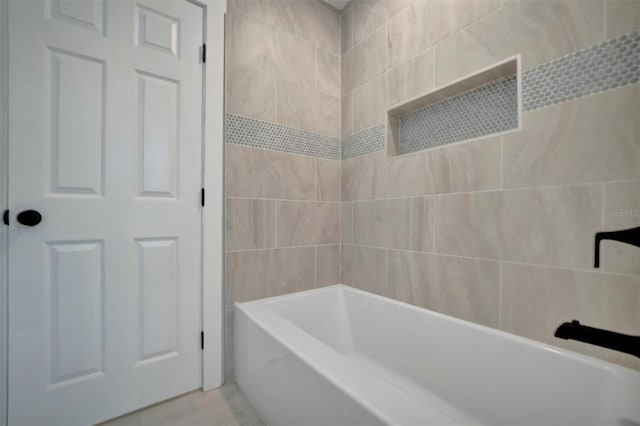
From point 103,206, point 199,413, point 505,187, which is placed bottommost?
point 199,413

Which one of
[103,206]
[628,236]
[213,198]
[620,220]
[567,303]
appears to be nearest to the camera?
[628,236]

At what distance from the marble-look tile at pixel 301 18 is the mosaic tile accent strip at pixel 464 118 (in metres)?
0.85

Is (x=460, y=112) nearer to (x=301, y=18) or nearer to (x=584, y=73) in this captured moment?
(x=584, y=73)

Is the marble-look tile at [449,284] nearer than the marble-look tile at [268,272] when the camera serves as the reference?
Yes

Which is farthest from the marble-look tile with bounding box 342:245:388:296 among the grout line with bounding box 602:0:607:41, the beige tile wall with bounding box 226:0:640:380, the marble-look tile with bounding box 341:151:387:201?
the grout line with bounding box 602:0:607:41

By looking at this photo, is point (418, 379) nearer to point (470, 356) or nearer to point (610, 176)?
point (470, 356)

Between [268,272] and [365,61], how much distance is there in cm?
153

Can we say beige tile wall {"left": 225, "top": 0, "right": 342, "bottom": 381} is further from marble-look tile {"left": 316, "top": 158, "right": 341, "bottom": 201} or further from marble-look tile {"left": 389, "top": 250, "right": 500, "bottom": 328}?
marble-look tile {"left": 389, "top": 250, "right": 500, "bottom": 328}

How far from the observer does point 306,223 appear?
77.9 inches

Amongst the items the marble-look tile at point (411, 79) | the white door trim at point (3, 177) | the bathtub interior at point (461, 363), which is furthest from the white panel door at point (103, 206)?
the marble-look tile at point (411, 79)

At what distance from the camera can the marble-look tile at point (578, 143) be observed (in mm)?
984

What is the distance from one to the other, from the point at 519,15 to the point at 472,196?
78cm

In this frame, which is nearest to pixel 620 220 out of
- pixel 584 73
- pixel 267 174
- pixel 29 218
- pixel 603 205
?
pixel 603 205

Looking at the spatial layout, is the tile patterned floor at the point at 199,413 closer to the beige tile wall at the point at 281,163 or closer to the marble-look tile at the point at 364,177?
the beige tile wall at the point at 281,163
